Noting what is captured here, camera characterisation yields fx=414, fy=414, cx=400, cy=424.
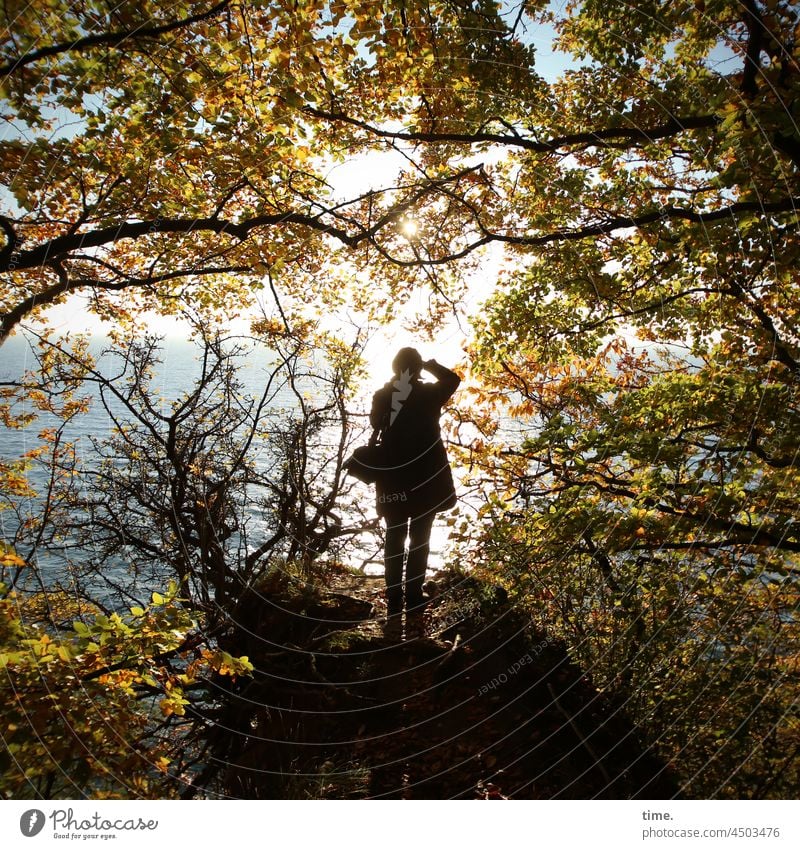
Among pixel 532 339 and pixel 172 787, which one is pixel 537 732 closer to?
pixel 172 787

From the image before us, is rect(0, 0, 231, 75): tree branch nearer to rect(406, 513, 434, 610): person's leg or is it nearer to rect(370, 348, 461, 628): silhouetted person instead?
rect(370, 348, 461, 628): silhouetted person

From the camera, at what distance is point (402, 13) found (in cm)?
281

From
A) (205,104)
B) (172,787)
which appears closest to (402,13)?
(205,104)

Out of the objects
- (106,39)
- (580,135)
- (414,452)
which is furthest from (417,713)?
(106,39)

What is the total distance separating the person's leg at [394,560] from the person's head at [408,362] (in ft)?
4.51

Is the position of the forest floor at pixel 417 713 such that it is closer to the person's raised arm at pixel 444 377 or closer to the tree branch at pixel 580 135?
the person's raised arm at pixel 444 377

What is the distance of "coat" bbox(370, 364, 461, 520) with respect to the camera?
3.77 meters

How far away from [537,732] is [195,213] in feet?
15.4

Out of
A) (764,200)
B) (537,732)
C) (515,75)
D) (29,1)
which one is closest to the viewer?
(29,1)

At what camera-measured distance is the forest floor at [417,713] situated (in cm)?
231

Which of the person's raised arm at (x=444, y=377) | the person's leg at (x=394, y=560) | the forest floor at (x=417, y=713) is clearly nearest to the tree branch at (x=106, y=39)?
the person's raised arm at (x=444, y=377)

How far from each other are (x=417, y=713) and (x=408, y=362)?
272 cm

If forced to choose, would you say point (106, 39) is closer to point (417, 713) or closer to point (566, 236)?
point (566, 236)
